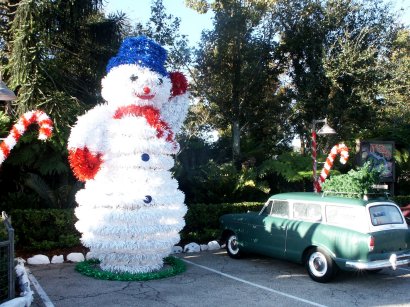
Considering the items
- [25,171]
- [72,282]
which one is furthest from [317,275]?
[25,171]

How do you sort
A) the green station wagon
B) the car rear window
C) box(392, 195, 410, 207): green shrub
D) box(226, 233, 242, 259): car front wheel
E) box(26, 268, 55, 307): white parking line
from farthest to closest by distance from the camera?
box(392, 195, 410, 207): green shrub
box(226, 233, 242, 259): car front wheel
the car rear window
the green station wagon
box(26, 268, 55, 307): white parking line

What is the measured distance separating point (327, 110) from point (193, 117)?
17.9 ft

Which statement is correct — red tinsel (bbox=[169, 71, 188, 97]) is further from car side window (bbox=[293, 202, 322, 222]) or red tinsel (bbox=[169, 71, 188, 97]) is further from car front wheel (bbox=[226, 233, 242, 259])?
car front wheel (bbox=[226, 233, 242, 259])

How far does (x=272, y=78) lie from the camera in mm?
18125

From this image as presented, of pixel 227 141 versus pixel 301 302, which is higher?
pixel 227 141

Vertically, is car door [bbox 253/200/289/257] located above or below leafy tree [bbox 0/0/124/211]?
below

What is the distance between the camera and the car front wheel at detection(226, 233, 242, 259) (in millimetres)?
9546

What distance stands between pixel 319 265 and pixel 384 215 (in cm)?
146

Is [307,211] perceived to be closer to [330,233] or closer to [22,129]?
[330,233]

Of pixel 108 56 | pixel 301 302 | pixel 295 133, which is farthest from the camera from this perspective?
pixel 295 133

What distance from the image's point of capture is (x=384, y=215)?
7.54 meters

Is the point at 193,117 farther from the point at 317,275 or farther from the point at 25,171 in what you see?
the point at 317,275

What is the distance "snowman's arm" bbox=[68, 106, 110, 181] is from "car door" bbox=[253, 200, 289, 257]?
3.56m

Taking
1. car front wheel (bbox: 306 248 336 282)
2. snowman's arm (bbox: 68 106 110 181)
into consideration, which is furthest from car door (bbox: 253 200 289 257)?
snowman's arm (bbox: 68 106 110 181)
